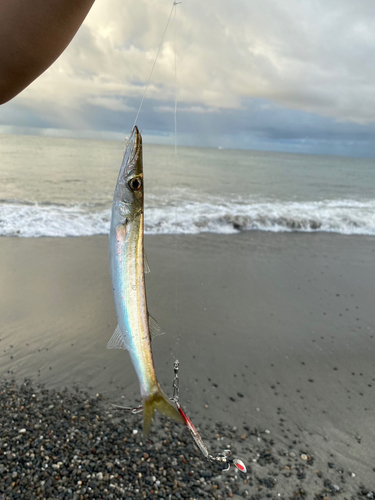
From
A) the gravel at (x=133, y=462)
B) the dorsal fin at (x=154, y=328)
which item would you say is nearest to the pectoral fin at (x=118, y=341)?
the dorsal fin at (x=154, y=328)

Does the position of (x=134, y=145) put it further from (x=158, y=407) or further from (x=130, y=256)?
(x=158, y=407)

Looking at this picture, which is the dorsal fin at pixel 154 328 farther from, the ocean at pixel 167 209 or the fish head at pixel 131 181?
the ocean at pixel 167 209

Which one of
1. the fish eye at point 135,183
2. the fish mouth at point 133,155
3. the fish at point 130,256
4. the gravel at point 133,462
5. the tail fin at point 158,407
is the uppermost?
the fish mouth at point 133,155

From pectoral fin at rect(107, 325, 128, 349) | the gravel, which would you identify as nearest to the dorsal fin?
pectoral fin at rect(107, 325, 128, 349)

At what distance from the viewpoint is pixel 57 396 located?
4.37 metres

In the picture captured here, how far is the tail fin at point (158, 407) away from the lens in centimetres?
191

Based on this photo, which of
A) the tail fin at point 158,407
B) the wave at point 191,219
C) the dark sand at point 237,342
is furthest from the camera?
the wave at point 191,219

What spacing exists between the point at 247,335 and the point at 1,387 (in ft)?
12.4

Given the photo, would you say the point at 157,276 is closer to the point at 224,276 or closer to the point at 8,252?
the point at 224,276

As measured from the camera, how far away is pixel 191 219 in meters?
14.5

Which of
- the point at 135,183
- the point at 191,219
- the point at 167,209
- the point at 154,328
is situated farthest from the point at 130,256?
the point at 167,209

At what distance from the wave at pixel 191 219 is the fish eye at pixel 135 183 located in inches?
402

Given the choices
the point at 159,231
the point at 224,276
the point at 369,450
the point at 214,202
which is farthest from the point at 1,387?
the point at 214,202

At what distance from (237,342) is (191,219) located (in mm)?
9096
